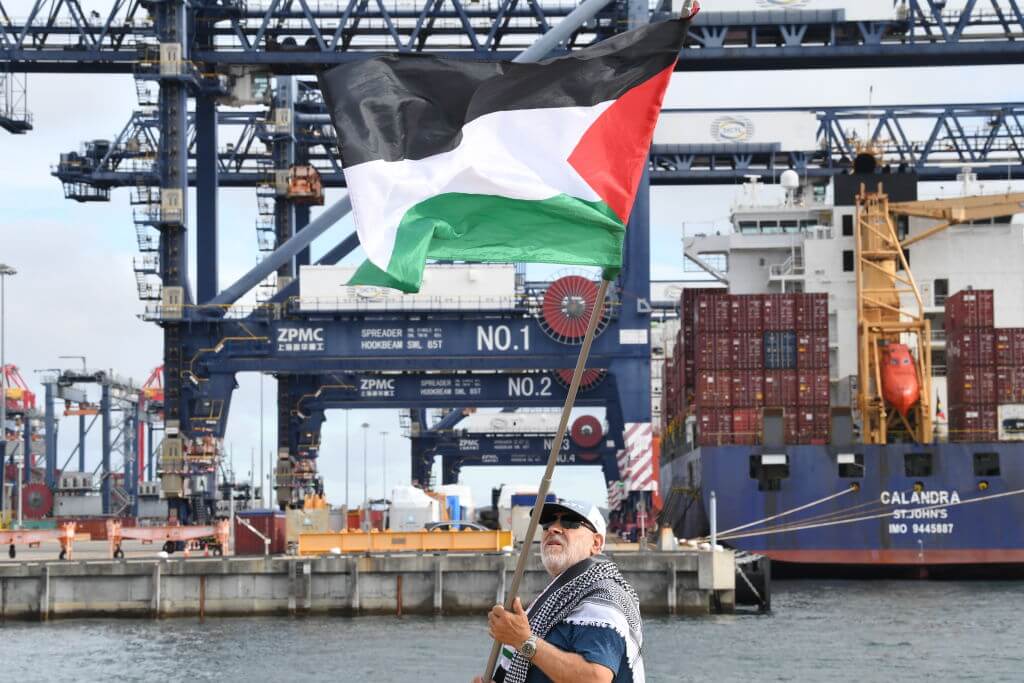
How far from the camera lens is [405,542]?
34.5m

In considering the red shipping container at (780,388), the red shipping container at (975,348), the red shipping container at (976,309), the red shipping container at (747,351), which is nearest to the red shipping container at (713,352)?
the red shipping container at (747,351)

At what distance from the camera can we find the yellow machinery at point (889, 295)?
4881 cm

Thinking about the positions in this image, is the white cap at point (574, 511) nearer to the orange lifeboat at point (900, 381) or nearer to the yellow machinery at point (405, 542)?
the yellow machinery at point (405, 542)

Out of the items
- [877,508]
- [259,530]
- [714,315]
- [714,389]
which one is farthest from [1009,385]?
[259,530]

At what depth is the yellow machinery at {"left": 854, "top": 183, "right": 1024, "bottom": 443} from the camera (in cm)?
4881

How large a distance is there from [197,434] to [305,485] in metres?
15.6

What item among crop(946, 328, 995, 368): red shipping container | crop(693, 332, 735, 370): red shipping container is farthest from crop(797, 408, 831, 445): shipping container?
crop(946, 328, 995, 368): red shipping container

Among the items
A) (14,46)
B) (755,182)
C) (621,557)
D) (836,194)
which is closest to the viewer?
(621,557)

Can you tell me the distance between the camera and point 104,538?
57.2 meters

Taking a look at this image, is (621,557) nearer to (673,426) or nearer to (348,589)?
(348,589)

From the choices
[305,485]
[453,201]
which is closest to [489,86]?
[453,201]

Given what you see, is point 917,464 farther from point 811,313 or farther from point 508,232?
point 508,232

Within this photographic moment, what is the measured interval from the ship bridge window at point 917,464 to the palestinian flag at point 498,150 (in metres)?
40.9

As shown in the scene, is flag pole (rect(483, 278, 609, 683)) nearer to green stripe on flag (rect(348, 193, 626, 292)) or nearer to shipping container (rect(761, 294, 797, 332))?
green stripe on flag (rect(348, 193, 626, 292))
